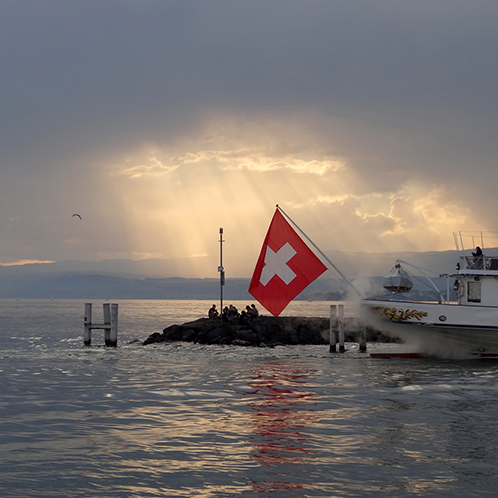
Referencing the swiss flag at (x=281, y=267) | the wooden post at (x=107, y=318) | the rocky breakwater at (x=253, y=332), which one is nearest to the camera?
the swiss flag at (x=281, y=267)

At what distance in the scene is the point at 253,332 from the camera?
45312 millimetres

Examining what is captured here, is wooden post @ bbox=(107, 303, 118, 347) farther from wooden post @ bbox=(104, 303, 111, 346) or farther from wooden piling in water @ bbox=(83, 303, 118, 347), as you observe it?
wooden post @ bbox=(104, 303, 111, 346)

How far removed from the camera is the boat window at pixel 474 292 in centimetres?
3278

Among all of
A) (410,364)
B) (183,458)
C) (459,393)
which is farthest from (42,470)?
(410,364)

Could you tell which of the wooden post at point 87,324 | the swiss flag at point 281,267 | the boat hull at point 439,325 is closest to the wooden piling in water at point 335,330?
the boat hull at point 439,325

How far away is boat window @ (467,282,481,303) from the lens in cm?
3278

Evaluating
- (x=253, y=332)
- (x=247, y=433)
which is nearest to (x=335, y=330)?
(x=253, y=332)

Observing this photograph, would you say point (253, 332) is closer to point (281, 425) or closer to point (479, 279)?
point (479, 279)

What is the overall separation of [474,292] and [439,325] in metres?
2.61

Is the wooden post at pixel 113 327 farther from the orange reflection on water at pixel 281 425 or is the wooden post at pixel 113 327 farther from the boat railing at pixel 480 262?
the boat railing at pixel 480 262

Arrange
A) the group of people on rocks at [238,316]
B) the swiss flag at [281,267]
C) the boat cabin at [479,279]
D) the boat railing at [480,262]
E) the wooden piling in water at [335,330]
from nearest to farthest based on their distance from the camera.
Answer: the swiss flag at [281,267], the boat cabin at [479,279], the boat railing at [480,262], the wooden piling in water at [335,330], the group of people on rocks at [238,316]

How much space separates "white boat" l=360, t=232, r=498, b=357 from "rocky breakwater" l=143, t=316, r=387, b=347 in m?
11.9

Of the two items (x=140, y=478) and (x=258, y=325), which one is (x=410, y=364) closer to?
(x=258, y=325)

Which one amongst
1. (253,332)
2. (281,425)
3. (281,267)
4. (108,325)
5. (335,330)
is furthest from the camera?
(253,332)
